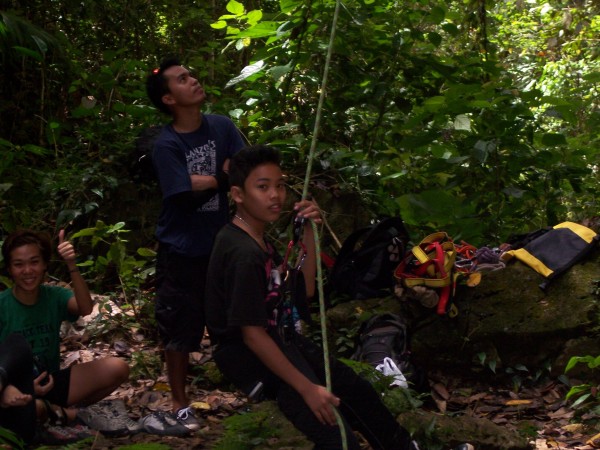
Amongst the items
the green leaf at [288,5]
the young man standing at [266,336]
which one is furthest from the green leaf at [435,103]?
the young man standing at [266,336]

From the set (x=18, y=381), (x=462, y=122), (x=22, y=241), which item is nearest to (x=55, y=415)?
(x=18, y=381)

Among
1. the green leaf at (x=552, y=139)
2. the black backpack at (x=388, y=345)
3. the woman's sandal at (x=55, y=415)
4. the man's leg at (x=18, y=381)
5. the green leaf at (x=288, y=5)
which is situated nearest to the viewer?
the man's leg at (x=18, y=381)

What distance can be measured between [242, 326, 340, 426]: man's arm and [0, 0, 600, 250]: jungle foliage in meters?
1.72

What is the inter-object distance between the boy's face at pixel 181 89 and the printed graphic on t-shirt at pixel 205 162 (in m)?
0.24

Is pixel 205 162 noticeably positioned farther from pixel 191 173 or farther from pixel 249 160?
pixel 249 160

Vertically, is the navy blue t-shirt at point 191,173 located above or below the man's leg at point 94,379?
above

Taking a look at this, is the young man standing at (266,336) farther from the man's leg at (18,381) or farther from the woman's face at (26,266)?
the woman's face at (26,266)

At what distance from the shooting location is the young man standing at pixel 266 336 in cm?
273

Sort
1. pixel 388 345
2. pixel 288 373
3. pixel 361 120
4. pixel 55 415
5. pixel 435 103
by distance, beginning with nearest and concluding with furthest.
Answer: pixel 288 373 → pixel 55 415 → pixel 388 345 → pixel 435 103 → pixel 361 120

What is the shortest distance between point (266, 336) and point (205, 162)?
1438 millimetres

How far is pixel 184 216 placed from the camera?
154 inches

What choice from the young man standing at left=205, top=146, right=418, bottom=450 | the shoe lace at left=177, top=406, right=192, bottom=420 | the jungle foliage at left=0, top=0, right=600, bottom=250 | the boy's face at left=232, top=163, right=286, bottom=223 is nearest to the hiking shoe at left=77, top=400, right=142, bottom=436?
the shoe lace at left=177, top=406, right=192, bottom=420

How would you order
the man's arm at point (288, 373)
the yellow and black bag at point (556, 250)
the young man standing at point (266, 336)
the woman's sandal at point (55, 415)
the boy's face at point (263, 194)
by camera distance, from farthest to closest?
the yellow and black bag at point (556, 250), the woman's sandal at point (55, 415), the boy's face at point (263, 194), the young man standing at point (266, 336), the man's arm at point (288, 373)

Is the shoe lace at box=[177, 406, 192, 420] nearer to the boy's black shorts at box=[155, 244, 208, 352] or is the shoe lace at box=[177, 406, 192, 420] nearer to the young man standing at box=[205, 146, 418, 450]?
the boy's black shorts at box=[155, 244, 208, 352]
